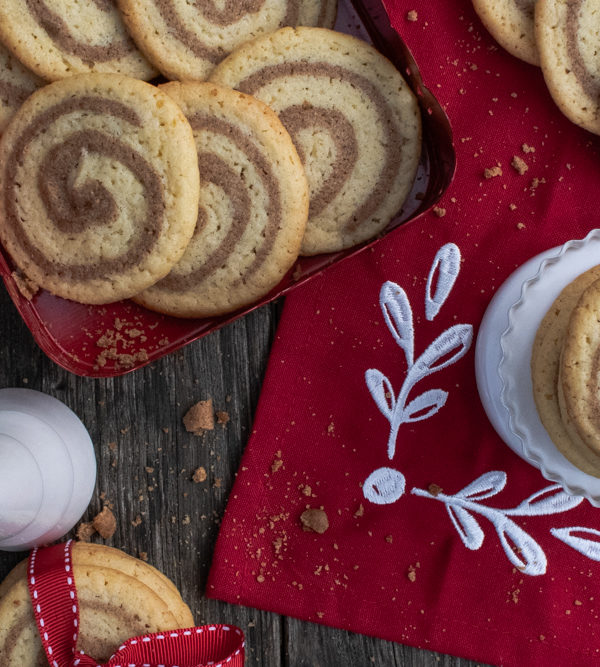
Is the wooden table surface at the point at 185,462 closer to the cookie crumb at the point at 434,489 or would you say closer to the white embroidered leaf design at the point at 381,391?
the white embroidered leaf design at the point at 381,391

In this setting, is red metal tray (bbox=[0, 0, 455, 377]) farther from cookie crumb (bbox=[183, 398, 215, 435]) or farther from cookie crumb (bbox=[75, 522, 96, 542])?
cookie crumb (bbox=[75, 522, 96, 542])

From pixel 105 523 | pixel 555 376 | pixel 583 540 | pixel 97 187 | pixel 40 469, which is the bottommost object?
pixel 583 540

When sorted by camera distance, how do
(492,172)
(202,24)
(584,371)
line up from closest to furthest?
(584,371) → (202,24) → (492,172)

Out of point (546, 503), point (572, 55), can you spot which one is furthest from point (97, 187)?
point (546, 503)

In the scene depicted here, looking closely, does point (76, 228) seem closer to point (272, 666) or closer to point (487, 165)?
point (487, 165)

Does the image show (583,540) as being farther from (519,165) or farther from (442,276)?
(519,165)

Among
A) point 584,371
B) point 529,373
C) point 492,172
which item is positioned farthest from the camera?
point 492,172
